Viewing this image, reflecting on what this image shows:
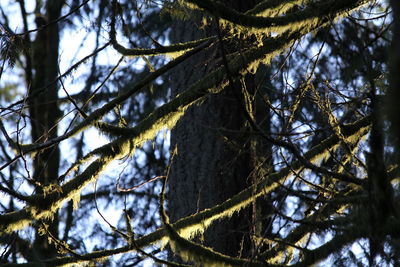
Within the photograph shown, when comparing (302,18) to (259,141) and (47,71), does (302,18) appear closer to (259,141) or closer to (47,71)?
(259,141)

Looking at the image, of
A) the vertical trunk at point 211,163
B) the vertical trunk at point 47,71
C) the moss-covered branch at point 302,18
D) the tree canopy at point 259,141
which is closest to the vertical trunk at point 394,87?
the tree canopy at point 259,141

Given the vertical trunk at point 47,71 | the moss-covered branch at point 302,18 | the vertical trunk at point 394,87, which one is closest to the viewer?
the vertical trunk at point 394,87

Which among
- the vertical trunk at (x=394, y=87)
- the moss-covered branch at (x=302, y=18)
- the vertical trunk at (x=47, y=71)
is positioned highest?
the vertical trunk at (x=47, y=71)

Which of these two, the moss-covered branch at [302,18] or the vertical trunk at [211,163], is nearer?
the moss-covered branch at [302,18]

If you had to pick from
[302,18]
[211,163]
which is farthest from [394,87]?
[211,163]

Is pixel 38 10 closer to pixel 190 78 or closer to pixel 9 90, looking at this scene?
pixel 9 90

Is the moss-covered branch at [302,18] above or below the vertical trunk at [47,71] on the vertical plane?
below

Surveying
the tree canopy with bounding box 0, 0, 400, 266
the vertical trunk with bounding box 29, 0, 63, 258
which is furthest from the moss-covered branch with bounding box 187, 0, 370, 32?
the vertical trunk with bounding box 29, 0, 63, 258

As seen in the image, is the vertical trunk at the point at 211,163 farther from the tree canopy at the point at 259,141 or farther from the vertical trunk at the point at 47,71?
the vertical trunk at the point at 47,71

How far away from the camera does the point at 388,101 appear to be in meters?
1.39

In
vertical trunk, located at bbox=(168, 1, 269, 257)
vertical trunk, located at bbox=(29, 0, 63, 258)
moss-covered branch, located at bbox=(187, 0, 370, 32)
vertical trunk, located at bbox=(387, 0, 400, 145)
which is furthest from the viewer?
vertical trunk, located at bbox=(29, 0, 63, 258)

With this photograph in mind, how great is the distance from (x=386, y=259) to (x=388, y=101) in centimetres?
154

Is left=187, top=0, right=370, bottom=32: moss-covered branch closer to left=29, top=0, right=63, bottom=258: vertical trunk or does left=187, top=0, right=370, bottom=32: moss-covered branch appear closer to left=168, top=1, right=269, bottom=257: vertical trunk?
left=168, top=1, right=269, bottom=257: vertical trunk

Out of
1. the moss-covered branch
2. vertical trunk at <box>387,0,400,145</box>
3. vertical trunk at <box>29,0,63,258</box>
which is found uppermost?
vertical trunk at <box>29,0,63,258</box>
